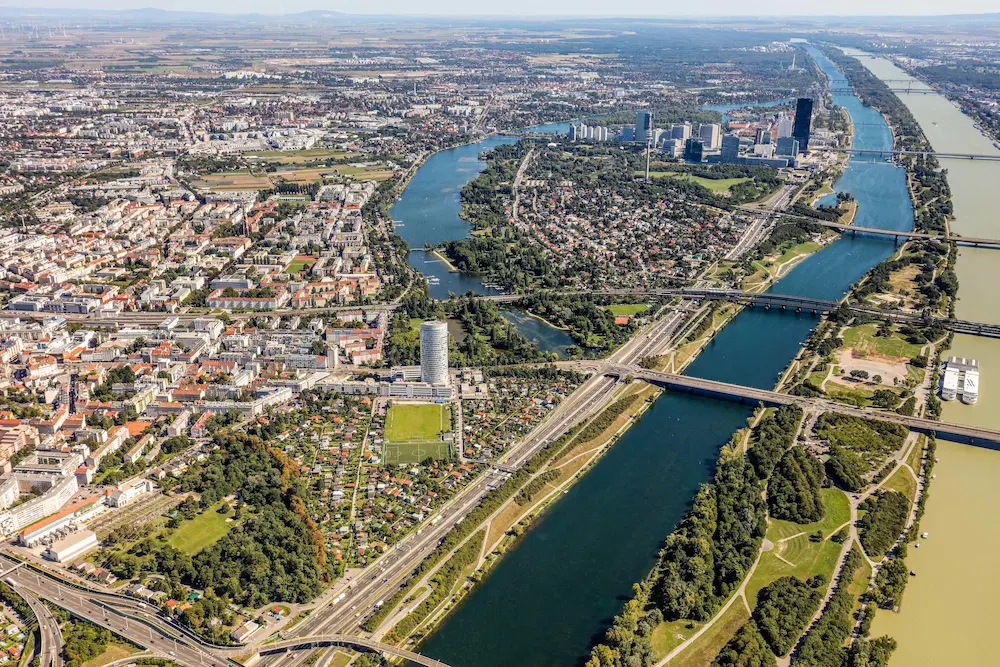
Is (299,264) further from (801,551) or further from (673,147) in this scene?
(673,147)

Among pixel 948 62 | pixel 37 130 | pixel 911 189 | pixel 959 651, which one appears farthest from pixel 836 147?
pixel 948 62

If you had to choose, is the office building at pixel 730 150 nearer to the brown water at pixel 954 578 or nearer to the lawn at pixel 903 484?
the brown water at pixel 954 578

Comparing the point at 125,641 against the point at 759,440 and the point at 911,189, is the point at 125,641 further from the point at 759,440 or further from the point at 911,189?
the point at 911,189

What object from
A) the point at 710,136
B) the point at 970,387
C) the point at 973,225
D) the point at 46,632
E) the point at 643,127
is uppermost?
the point at 643,127

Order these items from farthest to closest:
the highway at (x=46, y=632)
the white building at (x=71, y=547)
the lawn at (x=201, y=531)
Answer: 1. the lawn at (x=201, y=531)
2. the white building at (x=71, y=547)
3. the highway at (x=46, y=632)

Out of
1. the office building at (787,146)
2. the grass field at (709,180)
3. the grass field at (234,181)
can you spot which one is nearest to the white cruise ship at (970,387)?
the grass field at (709,180)

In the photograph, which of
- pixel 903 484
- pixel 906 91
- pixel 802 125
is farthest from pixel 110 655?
pixel 906 91

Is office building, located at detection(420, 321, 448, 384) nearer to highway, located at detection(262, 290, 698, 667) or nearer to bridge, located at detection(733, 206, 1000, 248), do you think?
highway, located at detection(262, 290, 698, 667)
